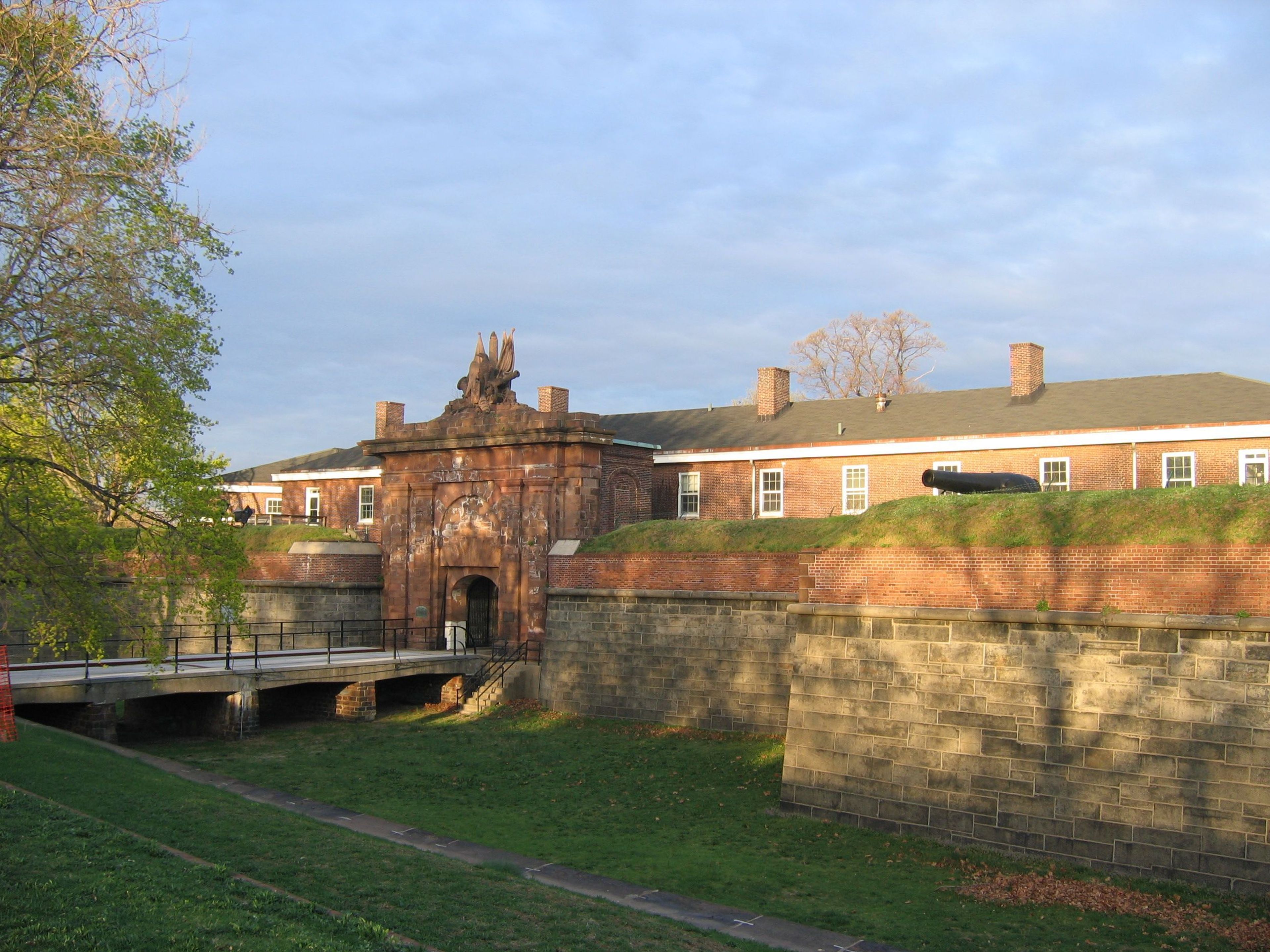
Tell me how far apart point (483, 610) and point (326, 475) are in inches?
441

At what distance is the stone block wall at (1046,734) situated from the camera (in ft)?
43.9

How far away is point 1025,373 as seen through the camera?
1199 inches

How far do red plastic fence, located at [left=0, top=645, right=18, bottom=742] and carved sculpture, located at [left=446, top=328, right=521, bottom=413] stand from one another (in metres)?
14.3

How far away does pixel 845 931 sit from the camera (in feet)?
40.4

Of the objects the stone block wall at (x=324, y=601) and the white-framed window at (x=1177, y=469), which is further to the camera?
the stone block wall at (x=324, y=601)

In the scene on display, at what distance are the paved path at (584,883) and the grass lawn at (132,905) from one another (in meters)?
4.30

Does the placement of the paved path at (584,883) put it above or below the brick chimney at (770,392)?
below

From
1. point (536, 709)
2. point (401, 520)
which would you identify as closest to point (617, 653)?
point (536, 709)

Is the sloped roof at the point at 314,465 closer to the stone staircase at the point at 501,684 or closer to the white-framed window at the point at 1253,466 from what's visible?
the stone staircase at the point at 501,684

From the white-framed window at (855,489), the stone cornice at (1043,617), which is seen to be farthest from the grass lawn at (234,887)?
the white-framed window at (855,489)

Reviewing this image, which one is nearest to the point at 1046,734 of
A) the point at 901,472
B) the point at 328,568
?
the point at 901,472

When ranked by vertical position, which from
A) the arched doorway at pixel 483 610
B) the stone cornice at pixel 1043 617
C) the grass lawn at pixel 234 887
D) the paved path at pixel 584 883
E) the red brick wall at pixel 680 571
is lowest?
the paved path at pixel 584 883

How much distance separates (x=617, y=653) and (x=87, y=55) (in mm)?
17378

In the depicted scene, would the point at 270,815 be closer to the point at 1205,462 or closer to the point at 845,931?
the point at 845,931
